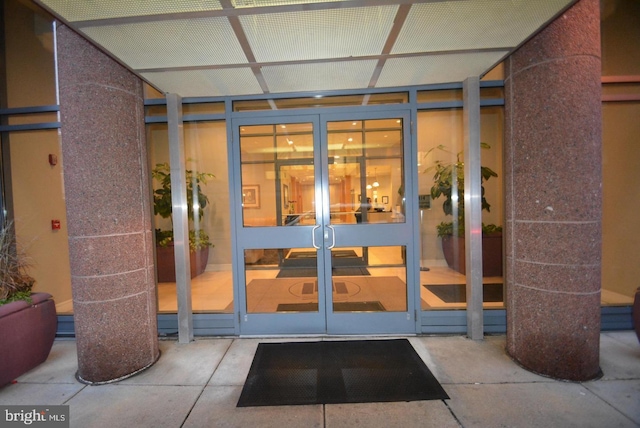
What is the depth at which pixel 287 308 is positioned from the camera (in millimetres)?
3229

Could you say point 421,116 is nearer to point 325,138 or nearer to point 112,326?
point 325,138

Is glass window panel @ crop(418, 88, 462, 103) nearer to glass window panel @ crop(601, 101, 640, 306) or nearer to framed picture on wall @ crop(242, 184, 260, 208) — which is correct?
glass window panel @ crop(601, 101, 640, 306)

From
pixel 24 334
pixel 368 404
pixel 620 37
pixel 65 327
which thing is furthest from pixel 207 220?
pixel 620 37

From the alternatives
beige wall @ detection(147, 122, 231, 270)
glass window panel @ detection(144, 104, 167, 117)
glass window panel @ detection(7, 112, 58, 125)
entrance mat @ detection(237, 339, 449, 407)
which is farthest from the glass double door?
glass window panel @ detection(7, 112, 58, 125)

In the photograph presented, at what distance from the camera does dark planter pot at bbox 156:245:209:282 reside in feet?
11.1

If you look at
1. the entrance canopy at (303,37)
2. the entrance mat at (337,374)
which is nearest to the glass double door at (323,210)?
the entrance mat at (337,374)

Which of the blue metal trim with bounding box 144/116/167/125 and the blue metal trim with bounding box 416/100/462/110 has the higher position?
the blue metal trim with bounding box 416/100/462/110

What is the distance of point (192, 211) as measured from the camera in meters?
3.35

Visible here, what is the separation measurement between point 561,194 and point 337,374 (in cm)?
243

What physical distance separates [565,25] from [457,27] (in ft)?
2.93

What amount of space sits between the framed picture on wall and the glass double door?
0.01m

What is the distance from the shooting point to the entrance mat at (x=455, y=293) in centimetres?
327

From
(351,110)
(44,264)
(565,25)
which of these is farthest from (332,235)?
(44,264)

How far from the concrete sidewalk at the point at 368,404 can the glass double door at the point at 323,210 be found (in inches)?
25.7
